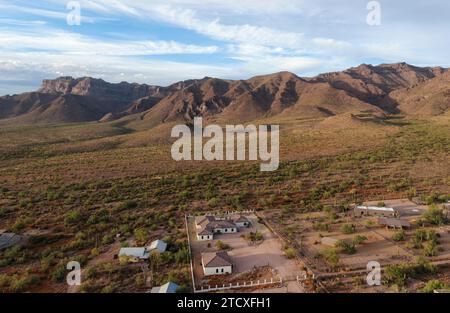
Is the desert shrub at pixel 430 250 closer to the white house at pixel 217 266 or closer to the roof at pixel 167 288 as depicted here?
the white house at pixel 217 266

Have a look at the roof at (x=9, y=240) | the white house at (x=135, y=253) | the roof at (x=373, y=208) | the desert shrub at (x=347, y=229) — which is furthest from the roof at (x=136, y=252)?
the roof at (x=373, y=208)

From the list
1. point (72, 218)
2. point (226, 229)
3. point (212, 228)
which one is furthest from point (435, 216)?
point (72, 218)

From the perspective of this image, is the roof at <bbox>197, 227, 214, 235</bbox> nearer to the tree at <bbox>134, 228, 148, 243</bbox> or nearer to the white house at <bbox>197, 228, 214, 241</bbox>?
the white house at <bbox>197, 228, 214, 241</bbox>

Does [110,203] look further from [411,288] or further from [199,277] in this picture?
[411,288]

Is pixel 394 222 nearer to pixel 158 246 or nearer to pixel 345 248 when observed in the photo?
pixel 345 248

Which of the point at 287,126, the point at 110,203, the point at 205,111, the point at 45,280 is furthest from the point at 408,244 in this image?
the point at 205,111
